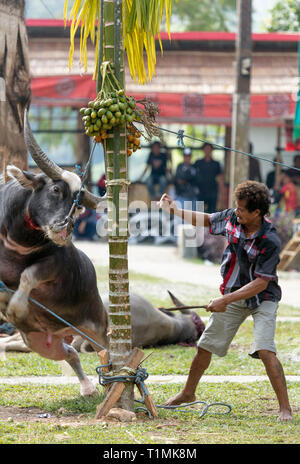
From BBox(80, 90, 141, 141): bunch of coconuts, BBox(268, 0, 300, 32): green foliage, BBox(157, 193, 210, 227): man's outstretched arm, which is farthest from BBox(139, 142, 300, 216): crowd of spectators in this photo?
BBox(80, 90, 141, 141): bunch of coconuts

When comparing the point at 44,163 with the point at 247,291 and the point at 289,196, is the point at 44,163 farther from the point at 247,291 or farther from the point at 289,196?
the point at 289,196

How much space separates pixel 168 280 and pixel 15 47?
243 inches

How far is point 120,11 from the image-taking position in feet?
18.0

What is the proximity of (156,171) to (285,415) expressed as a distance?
13.8 meters

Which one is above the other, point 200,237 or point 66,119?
point 66,119

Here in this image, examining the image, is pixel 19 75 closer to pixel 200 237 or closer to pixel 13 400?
pixel 13 400

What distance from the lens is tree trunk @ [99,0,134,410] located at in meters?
5.51

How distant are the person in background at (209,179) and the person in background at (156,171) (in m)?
0.92

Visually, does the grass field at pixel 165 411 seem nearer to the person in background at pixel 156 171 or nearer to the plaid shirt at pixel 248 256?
the plaid shirt at pixel 248 256

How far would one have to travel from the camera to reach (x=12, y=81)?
8.98 m

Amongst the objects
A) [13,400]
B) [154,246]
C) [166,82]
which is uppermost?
[166,82]

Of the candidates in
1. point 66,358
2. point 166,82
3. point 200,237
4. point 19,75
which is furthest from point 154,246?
point 66,358

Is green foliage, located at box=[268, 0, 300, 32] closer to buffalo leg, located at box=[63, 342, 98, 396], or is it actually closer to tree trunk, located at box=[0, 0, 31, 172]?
tree trunk, located at box=[0, 0, 31, 172]

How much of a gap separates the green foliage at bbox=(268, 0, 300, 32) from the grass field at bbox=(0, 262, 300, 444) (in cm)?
1897
